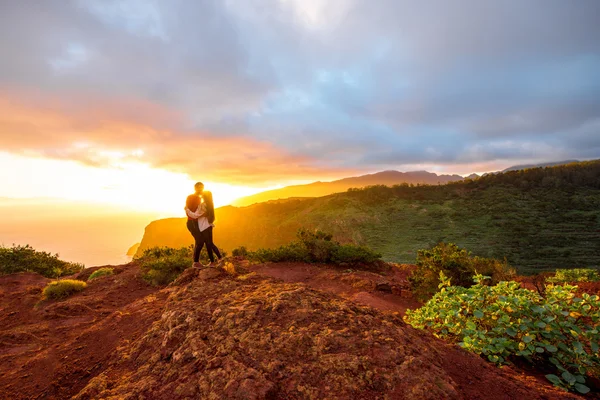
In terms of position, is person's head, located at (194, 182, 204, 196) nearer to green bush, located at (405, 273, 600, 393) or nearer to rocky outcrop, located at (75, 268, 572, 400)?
rocky outcrop, located at (75, 268, 572, 400)

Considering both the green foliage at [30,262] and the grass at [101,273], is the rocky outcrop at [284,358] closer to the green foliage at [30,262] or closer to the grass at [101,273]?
the grass at [101,273]

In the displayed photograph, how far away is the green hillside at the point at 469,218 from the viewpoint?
19364 mm

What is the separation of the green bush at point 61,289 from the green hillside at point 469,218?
16209mm

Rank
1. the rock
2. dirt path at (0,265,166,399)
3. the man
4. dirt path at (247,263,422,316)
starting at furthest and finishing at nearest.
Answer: the rock
the man
dirt path at (247,263,422,316)
dirt path at (0,265,166,399)

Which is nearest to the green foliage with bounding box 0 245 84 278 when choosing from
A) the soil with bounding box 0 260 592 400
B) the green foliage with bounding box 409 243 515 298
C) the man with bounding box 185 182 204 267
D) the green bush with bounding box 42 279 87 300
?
the green bush with bounding box 42 279 87 300

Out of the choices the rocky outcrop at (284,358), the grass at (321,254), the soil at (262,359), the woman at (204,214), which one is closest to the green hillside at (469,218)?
the grass at (321,254)

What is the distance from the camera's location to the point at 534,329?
310cm

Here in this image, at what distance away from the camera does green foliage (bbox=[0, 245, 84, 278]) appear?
12.0 metres

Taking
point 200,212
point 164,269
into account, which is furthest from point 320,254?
point 200,212

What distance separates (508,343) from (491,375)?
0.66 meters

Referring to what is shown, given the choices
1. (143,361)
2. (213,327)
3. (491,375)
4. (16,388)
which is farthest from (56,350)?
(491,375)

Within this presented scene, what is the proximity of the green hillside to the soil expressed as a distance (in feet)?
53.9

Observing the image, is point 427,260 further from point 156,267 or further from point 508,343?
point 156,267

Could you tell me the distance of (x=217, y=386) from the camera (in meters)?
2.15
